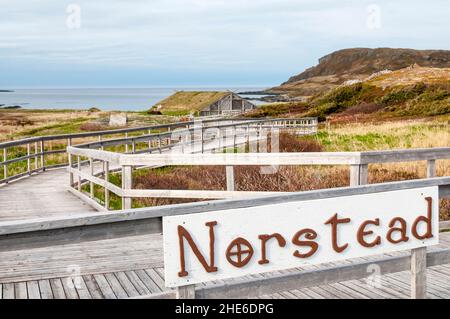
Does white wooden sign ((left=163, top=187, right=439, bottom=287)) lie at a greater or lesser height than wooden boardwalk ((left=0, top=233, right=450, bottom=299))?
greater

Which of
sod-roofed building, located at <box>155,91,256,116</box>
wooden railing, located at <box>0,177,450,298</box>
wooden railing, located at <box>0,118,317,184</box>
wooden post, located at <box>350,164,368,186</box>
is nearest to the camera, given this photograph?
wooden railing, located at <box>0,177,450,298</box>

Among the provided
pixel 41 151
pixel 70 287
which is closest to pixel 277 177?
pixel 70 287

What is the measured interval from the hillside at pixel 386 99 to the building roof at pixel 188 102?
18.6 metres

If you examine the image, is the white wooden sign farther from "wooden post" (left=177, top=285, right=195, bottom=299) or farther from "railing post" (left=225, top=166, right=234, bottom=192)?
"railing post" (left=225, top=166, right=234, bottom=192)

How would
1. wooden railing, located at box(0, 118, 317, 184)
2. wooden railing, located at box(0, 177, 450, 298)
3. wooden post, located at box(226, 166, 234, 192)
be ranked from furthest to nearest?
wooden railing, located at box(0, 118, 317, 184) < wooden post, located at box(226, 166, 234, 192) < wooden railing, located at box(0, 177, 450, 298)

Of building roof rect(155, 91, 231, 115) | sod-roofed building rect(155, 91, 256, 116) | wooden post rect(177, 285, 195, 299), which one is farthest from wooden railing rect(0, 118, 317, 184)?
building roof rect(155, 91, 231, 115)

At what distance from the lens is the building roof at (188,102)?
8294 cm

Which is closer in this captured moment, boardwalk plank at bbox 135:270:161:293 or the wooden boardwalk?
the wooden boardwalk

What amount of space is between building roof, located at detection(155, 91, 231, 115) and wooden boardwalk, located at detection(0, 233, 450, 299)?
2925 inches

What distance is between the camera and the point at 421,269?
14.0ft

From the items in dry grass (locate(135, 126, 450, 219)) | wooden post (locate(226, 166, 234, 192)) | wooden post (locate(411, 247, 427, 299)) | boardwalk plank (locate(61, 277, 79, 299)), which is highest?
wooden post (locate(226, 166, 234, 192))

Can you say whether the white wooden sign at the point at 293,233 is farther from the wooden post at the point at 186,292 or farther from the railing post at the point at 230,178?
the railing post at the point at 230,178

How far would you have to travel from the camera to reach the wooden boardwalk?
16.5 feet
